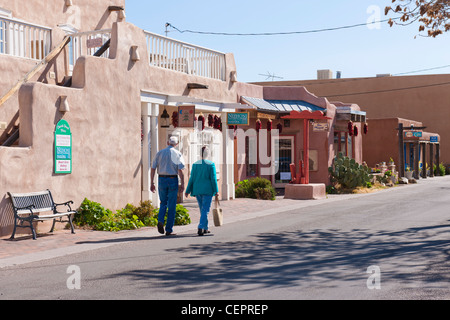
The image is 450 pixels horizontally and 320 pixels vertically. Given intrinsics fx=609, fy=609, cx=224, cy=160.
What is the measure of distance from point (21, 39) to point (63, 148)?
11.0 feet

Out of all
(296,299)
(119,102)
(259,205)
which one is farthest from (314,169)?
(296,299)

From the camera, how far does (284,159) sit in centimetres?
2805

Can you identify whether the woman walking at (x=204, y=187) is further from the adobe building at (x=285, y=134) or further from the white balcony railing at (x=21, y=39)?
the adobe building at (x=285, y=134)

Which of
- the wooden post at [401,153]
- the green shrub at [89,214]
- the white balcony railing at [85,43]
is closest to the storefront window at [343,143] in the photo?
the wooden post at [401,153]

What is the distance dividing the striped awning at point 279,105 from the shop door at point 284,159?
1552 millimetres

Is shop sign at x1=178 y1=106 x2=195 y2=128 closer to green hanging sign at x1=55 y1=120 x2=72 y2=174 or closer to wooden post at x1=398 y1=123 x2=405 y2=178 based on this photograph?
green hanging sign at x1=55 y1=120 x2=72 y2=174

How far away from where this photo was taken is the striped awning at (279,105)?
2438 cm

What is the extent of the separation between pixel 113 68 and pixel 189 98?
3.27m

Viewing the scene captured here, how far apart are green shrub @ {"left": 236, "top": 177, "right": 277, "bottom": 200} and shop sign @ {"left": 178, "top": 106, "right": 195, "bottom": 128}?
5153 millimetres

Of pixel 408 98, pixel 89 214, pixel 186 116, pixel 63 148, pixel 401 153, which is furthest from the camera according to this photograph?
pixel 408 98

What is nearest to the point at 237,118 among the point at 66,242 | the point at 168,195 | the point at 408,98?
the point at 168,195

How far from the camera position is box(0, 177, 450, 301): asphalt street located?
279 inches

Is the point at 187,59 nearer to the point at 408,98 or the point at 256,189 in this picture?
the point at 256,189
